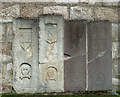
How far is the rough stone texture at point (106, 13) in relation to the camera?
3939mm

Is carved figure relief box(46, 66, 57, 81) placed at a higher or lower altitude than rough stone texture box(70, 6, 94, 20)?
lower

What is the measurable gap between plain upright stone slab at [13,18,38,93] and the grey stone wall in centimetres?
44

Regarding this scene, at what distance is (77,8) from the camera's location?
394 cm

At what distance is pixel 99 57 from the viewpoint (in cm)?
345

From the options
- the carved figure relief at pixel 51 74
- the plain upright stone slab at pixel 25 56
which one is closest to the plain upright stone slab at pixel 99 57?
the carved figure relief at pixel 51 74

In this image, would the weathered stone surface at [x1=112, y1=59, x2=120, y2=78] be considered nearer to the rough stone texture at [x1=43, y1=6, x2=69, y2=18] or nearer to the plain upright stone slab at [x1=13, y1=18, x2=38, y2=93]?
the rough stone texture at [x1=43, y1=6, x2=69, y2=18]

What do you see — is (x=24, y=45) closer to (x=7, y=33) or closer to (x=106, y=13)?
(x=7, y=33)

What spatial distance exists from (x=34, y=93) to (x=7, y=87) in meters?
0.69

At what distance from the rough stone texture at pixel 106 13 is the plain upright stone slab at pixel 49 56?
3.17ft

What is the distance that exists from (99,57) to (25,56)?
1159 millimetres

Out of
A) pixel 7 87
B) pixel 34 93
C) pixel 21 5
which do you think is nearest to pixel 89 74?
pixel 34 93

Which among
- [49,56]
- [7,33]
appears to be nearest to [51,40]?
[49,56]

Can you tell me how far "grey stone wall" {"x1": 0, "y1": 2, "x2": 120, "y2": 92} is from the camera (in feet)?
12.3

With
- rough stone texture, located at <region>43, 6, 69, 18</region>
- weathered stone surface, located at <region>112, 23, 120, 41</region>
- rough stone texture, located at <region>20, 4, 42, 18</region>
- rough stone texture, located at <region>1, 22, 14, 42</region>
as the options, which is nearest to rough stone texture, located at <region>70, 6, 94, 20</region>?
rough stone texture, located at <region>43, 6, 69, 18</region>
